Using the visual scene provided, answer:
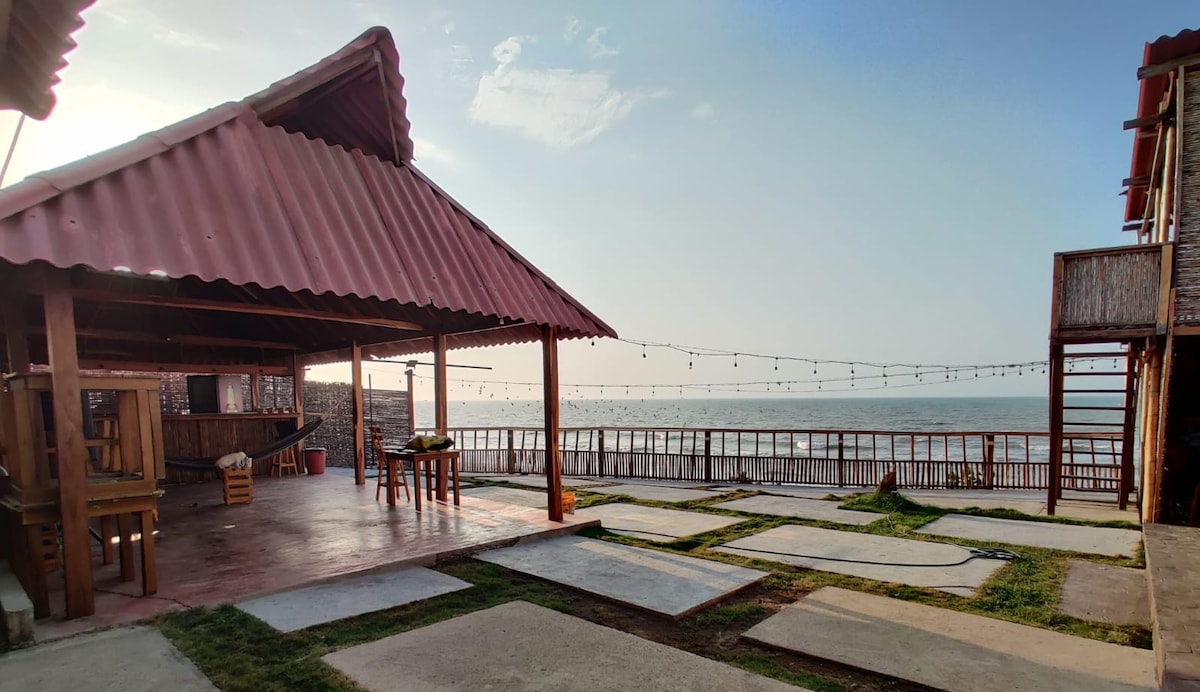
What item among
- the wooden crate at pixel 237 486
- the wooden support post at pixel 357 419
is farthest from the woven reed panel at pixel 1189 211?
the wooden crate at pixel 237 486

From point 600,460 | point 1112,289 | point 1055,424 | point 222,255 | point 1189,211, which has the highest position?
point 1189,211

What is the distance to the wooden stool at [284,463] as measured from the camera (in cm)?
1026

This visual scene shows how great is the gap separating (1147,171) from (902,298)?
19.0 meters

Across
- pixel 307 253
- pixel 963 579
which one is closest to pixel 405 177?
pixel 307 253

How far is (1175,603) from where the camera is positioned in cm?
330

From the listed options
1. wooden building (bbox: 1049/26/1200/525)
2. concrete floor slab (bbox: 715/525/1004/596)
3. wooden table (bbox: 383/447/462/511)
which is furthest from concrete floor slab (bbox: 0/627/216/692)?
wooden building (bbox: 1049/26/1200/525)

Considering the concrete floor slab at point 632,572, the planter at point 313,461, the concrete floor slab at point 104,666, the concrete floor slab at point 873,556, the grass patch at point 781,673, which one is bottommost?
the planter at point 313,461

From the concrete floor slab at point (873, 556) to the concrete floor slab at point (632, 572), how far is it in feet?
2.39

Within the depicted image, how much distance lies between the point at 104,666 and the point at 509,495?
20.2ft

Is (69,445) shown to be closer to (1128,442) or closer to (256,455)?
(256,455)

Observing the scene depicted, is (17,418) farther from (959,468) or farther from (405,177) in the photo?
(959,468)

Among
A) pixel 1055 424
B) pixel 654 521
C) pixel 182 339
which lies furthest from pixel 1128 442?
pixel 182 339

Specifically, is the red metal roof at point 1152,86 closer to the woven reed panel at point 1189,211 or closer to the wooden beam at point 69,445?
the woven reed panel at point 1189,211

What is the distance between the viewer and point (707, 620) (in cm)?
354
